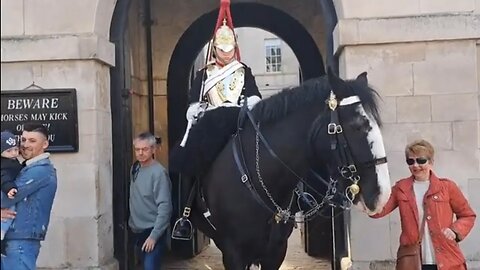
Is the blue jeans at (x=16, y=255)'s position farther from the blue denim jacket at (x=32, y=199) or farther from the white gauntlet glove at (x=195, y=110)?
Result: the white gauntlet glove at (x=195, y=110)

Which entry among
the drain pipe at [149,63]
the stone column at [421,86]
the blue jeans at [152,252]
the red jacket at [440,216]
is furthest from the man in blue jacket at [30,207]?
the drain pipe at [149,63]

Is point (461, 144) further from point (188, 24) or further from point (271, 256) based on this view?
point (188, 24)

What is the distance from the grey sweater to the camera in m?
5.39

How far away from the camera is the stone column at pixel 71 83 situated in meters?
5.95

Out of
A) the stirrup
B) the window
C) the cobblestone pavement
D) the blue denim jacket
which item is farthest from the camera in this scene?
the window

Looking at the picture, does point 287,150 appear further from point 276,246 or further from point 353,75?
point 353,75

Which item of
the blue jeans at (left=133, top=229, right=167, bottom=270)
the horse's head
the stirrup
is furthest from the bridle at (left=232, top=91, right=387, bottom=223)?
the blue jeans at (left=133, top=229, right=167, bottom=270)

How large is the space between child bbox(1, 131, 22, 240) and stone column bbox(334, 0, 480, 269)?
9.16ft

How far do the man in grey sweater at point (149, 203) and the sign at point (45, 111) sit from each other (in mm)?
787

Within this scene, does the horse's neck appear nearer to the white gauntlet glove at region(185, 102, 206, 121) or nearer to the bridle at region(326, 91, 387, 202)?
the bridle at region(326, 91, 387, 202)

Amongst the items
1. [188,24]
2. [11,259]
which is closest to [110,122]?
[11,259]

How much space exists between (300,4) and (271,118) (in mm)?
5814

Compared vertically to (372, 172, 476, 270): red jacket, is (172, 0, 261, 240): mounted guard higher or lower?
higher

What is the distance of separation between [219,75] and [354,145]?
1543mm
